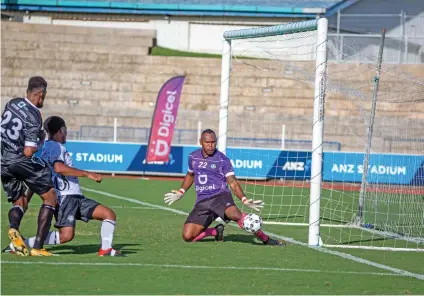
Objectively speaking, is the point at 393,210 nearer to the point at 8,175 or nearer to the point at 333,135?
the point at 8,175

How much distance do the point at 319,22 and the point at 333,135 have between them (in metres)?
18.4

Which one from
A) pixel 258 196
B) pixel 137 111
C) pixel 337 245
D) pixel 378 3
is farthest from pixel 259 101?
pixel 337 245

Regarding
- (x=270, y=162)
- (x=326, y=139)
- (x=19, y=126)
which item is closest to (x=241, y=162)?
(x=270, y=162)

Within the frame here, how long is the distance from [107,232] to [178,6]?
32.7 m

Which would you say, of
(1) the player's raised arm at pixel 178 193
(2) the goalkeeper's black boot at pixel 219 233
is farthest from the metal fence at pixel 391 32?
(2) the goalkeeper's black boot at pixel 219 233

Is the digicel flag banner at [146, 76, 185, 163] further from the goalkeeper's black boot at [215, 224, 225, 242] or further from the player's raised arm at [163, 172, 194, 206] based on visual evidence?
the goalkeeper's black boot at [215, 224, 225, 242]

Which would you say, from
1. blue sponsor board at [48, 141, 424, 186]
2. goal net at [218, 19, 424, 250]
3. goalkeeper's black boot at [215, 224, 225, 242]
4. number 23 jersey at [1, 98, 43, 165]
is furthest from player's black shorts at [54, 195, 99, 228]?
blue sponsor board at [48, 141, 424, 186]

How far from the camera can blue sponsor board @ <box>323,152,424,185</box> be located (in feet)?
69.7

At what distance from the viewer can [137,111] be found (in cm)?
3566

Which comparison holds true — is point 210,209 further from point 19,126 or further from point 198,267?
point 19,126

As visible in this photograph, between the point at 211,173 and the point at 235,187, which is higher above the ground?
the point at 211,173

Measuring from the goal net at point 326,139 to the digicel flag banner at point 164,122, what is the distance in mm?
1761

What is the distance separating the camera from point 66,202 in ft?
36.6

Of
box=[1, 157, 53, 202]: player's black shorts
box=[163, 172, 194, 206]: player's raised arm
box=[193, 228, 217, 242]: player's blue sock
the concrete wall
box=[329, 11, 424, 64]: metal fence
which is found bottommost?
box=[193, 228, 217, 242]: player's blue sock
